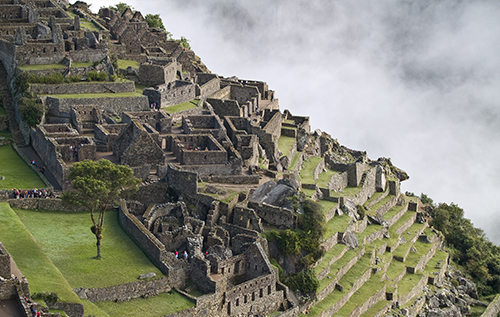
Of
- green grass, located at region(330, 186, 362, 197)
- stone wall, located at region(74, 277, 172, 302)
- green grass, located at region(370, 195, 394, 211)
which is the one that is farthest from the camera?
green grass, located at region(370, 195, 394, 211)

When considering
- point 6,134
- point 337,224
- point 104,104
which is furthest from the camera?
point 104,104

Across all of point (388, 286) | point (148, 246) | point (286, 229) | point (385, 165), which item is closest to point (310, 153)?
point (385, 165)

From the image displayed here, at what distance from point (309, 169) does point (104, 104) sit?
20264 millimetres

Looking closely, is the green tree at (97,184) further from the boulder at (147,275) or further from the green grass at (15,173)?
the green grass at (15,173)

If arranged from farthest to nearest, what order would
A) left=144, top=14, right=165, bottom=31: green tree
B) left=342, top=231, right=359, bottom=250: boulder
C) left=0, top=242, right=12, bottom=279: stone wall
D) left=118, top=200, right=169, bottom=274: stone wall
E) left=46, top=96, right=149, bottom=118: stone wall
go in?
1. left=144, top=14, right=165, bottom=31: green tree
2. left=46, top=96, right=149, bottom=118: stone wall
3. left=342, top=231, right=359, bottom=250: boulder
4. left=118, top=200, right=169, bottom=274: stone wall
5. left=0, top=242, right=12, bottom=279: stone wall

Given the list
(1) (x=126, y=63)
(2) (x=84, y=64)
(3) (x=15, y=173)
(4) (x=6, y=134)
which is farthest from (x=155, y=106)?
(3) (x=15, y=173)

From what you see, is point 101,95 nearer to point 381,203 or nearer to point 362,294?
point 362,294

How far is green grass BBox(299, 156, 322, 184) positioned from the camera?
249ft

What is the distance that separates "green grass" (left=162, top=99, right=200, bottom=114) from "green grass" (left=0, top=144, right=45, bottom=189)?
15689 mm

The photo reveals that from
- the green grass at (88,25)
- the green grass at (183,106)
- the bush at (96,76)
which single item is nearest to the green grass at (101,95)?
the bush at (96,76)

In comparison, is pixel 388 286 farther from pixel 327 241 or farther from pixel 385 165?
pixel 385 165

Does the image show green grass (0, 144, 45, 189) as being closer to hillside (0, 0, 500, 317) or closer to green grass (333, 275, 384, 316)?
hillside (0, 0, 500, 317)

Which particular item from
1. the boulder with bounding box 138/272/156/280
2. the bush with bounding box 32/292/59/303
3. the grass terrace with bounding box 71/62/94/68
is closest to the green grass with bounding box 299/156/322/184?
the grass terrace with bounding box 71/62/94/68

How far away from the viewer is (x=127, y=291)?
1998 inches
